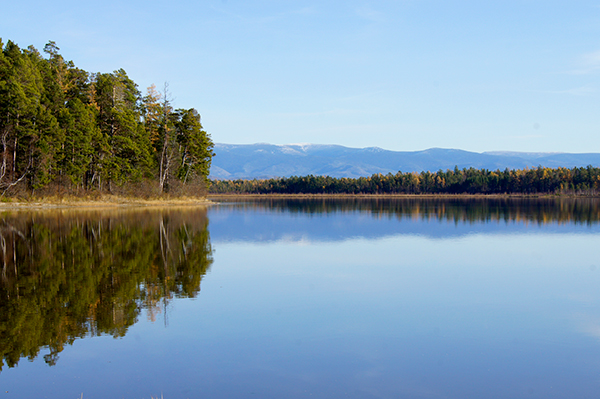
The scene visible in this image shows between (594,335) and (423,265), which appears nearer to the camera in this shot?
(594,335)

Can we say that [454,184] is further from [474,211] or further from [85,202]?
[85,202]

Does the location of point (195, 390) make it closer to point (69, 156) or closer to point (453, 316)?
point (453, 316)

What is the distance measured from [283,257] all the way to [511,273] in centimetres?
798

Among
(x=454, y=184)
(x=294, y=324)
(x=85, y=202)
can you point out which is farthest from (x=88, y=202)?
(x=454, y=184)

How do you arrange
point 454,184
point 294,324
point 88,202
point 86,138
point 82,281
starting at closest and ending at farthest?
point 294,324 < point 82,281 < point 86,138 < point 88,202 < point 454,184

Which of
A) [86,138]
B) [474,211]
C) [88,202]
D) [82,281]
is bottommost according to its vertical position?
[474,211]

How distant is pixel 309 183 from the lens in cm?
17038

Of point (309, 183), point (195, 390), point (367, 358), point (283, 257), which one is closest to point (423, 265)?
point (283, 257)

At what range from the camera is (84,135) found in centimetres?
4891

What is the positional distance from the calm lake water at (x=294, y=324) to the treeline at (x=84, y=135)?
2846 cm

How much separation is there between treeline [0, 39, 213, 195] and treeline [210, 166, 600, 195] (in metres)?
96.2

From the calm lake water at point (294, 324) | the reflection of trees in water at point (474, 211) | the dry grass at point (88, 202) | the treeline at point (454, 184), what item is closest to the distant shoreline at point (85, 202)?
the dry grass at point (88, 202)

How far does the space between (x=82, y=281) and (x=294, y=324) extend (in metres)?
6.45

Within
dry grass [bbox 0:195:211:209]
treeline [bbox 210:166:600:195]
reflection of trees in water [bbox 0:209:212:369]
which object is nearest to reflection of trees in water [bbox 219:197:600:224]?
dry grass [bbox 0:195:211:209]
